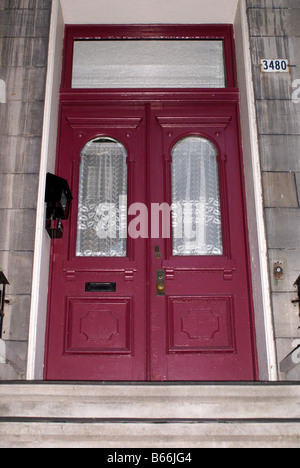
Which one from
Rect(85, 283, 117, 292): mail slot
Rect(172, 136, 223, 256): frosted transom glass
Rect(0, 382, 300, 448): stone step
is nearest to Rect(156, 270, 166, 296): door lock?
Rect(172, 136, 223, 256): frosted transom glass

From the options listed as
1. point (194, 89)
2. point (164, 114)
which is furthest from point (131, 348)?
point (194, 89)

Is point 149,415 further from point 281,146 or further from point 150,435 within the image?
point 281,146

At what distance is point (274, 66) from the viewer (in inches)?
189

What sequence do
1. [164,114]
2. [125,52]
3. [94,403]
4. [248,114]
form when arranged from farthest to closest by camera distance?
[125,52] → [164,114] → [248,114] → [94,403]

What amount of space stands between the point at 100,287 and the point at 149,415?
1.89 meters

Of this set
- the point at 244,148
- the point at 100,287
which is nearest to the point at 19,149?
the point at 100,287

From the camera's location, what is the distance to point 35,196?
Result: 4359 millimetres

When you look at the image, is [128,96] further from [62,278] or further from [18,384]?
[18,384]

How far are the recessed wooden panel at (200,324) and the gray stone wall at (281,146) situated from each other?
51 centimetres

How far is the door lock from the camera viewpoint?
4.46m

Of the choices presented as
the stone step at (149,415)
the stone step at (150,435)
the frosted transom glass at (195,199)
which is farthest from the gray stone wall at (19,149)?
the frosted transom glass at (195,199)

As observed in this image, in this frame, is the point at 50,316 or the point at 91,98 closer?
the point at 50,316

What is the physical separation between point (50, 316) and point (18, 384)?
1.51m

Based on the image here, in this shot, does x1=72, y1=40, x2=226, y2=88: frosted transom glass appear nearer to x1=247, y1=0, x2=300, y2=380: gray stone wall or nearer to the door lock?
x1=247, y1=0, x2=300, y2=380: gray stone wall
